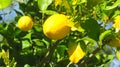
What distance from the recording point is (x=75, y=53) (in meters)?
1.25

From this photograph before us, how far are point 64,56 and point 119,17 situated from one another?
2.43 ft

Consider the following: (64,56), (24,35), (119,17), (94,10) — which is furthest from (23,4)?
(119,17)

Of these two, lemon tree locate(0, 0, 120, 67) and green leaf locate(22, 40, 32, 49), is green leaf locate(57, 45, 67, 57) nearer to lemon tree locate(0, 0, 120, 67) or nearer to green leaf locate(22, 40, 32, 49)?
lemon tree locate(0, 0, 120, 67)

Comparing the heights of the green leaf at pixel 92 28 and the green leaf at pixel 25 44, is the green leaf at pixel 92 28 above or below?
above

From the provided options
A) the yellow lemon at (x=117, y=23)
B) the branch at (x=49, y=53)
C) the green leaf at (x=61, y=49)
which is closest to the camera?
the yellow lemon at (x=117, y=23)

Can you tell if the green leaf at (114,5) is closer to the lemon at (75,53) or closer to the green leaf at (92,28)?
the green leaf at (92,28)

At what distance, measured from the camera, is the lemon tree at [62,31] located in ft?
3.92

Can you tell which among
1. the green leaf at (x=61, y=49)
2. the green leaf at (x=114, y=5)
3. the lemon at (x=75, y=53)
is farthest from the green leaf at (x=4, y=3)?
the green leaf at (x=61, y=49)

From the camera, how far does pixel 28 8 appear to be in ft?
6.40

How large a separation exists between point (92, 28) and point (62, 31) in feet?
0.70

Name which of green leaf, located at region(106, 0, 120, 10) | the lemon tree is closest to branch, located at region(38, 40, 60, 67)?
the lemon tree

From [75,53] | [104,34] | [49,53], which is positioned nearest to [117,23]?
[104,34]

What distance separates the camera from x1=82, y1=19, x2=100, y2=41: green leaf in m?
1.30

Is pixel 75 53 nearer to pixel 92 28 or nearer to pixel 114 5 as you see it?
pixel 92 28
